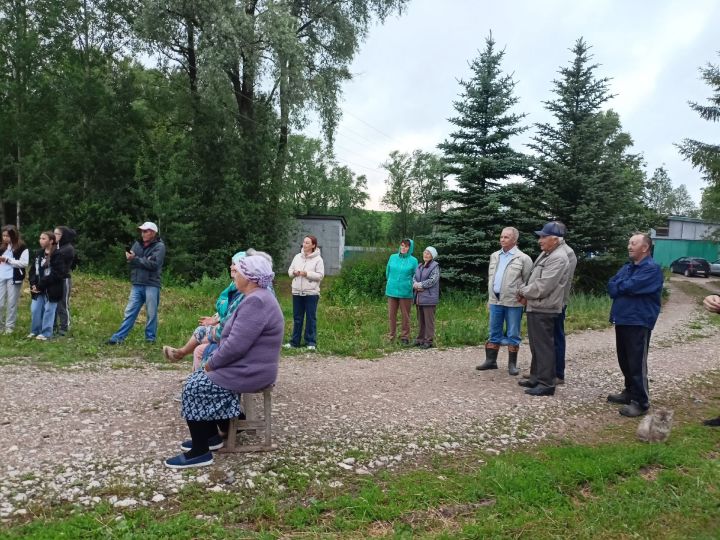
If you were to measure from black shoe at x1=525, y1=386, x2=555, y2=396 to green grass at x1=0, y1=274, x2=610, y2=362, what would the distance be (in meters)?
2.88

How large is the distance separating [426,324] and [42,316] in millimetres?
6455

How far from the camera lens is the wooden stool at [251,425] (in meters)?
4.53

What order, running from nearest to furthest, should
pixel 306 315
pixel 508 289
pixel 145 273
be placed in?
pixel 508 289 → pixel 145 273 → pixel 306 315

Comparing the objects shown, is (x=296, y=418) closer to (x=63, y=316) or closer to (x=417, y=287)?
(x=417, y=287)

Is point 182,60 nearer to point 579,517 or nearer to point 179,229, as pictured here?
point 179,229

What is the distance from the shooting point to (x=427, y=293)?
9570 mm

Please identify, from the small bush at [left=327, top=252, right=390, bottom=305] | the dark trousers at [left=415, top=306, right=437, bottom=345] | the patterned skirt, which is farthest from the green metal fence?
the patterned skirt

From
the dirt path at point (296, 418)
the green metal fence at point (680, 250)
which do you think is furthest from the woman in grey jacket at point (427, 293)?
the green metal fence at point (680, 250)

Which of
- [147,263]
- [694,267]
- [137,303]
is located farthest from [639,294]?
[694,267]

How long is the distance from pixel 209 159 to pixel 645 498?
21.0 metres

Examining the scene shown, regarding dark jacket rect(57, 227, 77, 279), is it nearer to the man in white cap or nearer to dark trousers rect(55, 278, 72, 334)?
dark trousers rect(55, 278, 72, 334)

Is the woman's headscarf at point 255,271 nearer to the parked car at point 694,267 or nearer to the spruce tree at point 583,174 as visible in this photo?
the spruce tree at point 583,174

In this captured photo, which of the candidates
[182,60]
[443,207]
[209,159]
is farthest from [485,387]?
[182,60]

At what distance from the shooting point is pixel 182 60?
2347cm
